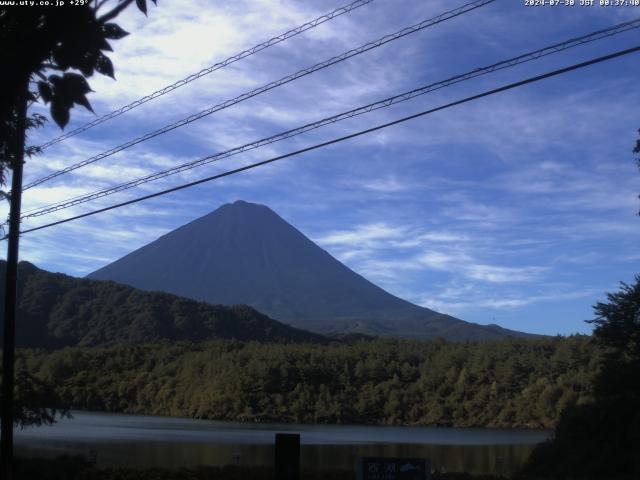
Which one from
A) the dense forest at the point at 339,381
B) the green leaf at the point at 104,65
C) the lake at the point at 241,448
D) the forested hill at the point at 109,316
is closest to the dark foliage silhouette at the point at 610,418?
the lake at the point at 241,448

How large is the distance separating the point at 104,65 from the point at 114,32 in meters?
0.22

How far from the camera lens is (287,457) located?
9211 millimetres

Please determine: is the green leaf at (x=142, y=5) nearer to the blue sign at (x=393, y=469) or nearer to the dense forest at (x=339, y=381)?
the blue sign at (x=393, y=469)

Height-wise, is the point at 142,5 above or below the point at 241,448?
above

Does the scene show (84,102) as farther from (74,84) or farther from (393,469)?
(393,469)

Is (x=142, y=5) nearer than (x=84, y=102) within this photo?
No

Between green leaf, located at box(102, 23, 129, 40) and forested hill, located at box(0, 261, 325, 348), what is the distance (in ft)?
302

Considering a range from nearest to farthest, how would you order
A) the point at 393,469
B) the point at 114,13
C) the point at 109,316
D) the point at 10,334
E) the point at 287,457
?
the point at 114,13 → the point at 393,469 → the point at 287,457 → the point at 10,334 → the point at 109,316

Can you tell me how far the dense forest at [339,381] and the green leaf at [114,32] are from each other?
197 feet

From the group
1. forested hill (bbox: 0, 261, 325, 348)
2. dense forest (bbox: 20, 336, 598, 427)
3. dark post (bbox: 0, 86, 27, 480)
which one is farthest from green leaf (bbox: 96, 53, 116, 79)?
forested hill (bbox: 0, 261, 325, 348)

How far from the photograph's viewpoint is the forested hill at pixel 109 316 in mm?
97312

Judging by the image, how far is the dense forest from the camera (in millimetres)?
68062

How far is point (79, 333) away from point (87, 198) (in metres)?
90.1

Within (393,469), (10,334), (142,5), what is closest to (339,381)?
(10,334)
